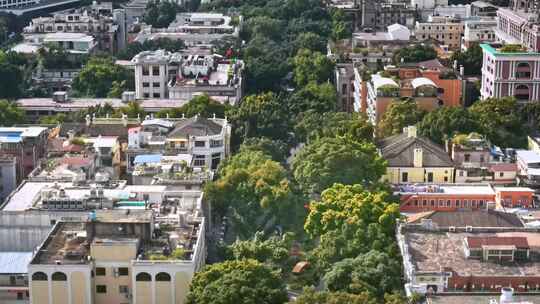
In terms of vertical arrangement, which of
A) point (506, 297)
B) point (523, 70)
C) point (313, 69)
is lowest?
point (506, 297)

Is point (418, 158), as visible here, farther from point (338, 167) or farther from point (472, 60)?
point (472, 60)

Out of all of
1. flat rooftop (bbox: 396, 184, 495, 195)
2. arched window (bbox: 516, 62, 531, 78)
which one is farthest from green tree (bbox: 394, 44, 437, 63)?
flat rooftop (bbox: 396, 184, 495, 195)

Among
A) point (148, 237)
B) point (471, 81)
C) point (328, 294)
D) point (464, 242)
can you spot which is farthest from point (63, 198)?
point (471, 81)

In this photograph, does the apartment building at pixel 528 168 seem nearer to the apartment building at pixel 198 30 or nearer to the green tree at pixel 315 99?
the green tree at pixel 315 99

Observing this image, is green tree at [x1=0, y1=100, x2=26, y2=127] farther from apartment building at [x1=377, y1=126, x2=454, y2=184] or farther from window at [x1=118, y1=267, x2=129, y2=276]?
window at [x1=118, y1=267, x2=129, y2=276]

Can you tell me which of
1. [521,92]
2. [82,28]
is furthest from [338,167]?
[82,28]

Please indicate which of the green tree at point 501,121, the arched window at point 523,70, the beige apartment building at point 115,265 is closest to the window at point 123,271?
the beige apartment building at point 115,265
